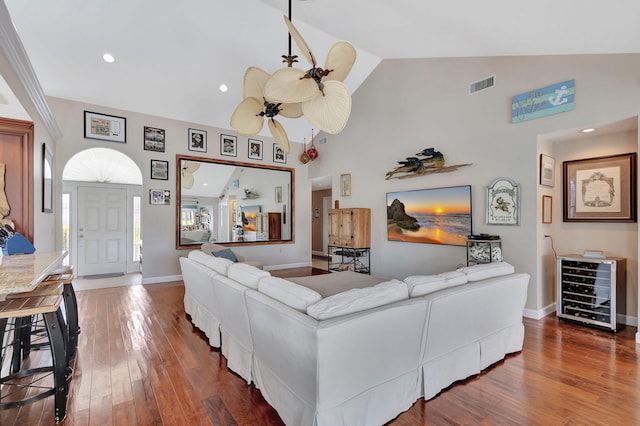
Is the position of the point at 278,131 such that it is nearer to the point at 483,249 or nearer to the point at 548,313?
the point at 483,249

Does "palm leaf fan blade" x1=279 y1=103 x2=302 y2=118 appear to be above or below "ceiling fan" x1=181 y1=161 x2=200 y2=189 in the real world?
above

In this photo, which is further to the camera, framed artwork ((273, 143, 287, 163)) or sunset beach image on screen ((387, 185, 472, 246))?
framed artwork ((273, 143, 287, 163))

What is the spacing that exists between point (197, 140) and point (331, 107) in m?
4.67

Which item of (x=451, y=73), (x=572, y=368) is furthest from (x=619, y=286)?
(x=451, y=73)

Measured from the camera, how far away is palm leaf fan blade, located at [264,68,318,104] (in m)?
2.39

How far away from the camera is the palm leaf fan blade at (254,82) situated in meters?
3.07

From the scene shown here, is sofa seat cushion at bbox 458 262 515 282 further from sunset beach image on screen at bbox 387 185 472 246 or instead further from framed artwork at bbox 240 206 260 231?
framed artwork at bbox 240 206 260 231

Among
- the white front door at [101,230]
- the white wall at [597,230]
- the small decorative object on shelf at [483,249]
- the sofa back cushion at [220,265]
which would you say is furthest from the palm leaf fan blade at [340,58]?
the white front door at [101,230]

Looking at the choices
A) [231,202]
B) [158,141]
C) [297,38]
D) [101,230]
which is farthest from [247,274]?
[101,230]

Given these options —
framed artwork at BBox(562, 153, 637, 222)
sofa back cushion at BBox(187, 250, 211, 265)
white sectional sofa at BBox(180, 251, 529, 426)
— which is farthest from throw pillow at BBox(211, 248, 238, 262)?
framed artwork at BBox(562, 153, 637, 222)

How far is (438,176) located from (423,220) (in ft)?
2.54

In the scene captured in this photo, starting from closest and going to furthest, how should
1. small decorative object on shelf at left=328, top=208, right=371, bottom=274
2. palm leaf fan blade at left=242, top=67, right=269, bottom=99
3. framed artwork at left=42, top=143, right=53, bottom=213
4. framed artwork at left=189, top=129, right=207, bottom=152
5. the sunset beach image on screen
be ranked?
palm leaf fan blade at left=242, top=67, right=269, bottom=99
framed artwork at left=42, top=143, right=53, bottom=213
the sunset beach image on screen
small decorative object on shelf at left=328, top=208, right=371, bottom=274
framed artwork at left=189, top=129, right=207, bottom=152

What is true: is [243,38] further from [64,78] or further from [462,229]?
[462,229]

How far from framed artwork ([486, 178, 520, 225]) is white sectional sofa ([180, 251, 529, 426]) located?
153 cm
